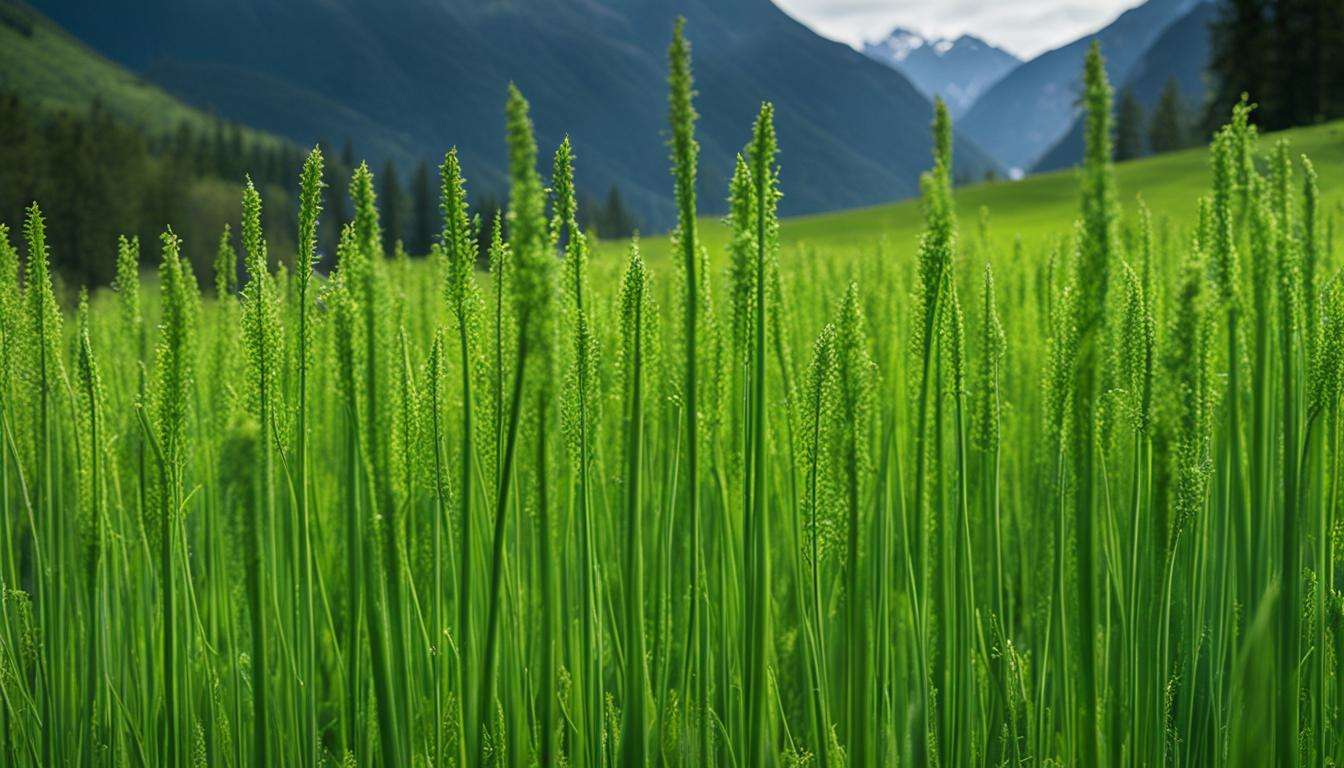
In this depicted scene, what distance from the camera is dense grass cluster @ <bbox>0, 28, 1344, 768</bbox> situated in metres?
0.68

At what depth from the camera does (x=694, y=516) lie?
27.2 inches

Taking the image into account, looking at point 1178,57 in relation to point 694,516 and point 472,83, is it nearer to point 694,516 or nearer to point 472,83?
point 472,83

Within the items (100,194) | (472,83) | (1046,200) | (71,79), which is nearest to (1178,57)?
(472,83)

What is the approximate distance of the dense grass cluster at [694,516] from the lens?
0.68 metres

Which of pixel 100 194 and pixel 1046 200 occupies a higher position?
pixel 100 194

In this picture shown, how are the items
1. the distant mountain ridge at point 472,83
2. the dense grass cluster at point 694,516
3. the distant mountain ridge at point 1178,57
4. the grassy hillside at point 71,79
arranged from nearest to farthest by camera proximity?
the dense grass cluster at point 694,516 < the grassy hillside at point 71,79 < the distant mountain ridge at point 1178,57 < the distant mountain ridge at point 472,83

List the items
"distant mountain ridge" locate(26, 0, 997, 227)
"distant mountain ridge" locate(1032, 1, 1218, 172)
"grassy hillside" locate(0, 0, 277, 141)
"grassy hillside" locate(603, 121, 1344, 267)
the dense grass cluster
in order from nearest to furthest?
the dense grass cluster < "grassy hillside" locate(603, 121, 1344, 267) < "grassy hillside" locate(0, 0, 277, 141) < "distant mountain ridge" locate(1032, 1, 1218, 172) < "distant mountain ridge" locate(26, 0, 997, 227)

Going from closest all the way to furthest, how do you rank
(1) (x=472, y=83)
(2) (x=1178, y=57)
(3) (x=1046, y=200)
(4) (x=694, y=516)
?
(4) (x=694, y=516)
(3) (x=1046, y=200)
(2) (x=1178, y=57)
(1) (x=472, y=83)

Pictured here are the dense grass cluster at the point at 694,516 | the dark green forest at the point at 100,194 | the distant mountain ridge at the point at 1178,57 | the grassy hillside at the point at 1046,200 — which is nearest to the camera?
the dense grass cluster at the point at 694,516

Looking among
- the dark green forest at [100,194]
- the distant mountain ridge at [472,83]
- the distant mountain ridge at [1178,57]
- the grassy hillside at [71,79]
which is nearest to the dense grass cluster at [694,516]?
the dark green forest at [100,194]

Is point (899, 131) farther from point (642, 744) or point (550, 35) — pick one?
point (642, 744)

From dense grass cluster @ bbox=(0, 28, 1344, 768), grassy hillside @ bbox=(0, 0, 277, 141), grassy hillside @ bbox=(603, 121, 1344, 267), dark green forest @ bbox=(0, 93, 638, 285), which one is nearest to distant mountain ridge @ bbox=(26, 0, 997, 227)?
grassy hillside @ bbox=(0, 0, 277, 141)

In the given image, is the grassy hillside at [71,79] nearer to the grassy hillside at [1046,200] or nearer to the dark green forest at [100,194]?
the dark green forest at [100,194]

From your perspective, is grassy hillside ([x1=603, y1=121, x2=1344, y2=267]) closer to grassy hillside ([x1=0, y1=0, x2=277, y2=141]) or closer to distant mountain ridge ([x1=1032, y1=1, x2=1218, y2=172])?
grassy hillside ([x1=0, y1=0, x2=277, y2=141])
